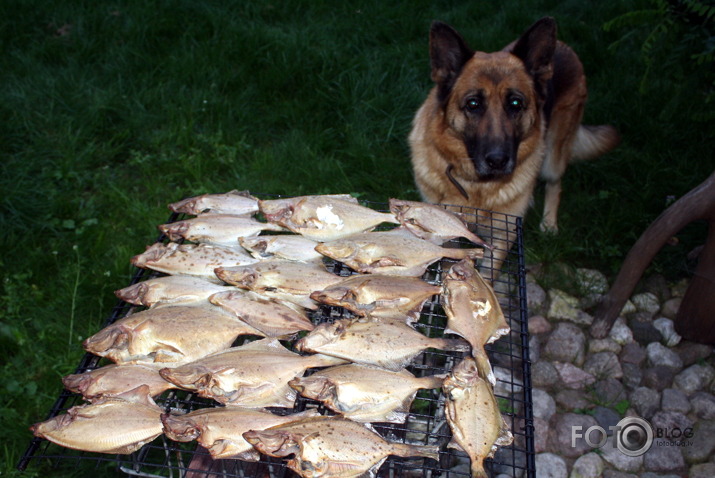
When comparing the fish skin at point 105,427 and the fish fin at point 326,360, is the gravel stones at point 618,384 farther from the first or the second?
the fish skin at point 105,427

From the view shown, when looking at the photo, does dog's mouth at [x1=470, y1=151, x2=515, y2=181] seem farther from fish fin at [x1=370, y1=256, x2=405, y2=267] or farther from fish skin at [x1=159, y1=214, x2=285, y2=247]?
fish skin at [x1=159, y1=214, x2=285, y2=247]

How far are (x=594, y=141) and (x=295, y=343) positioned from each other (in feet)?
11.5

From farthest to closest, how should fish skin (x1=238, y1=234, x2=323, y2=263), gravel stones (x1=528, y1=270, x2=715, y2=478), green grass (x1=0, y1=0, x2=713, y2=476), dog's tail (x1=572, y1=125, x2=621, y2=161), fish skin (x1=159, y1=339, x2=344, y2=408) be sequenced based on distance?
dog's tail (x1=572, y1=125, x2=621, y2=161)
green grass (x1=0, y1=0, x2=713, y2=476)
gravel stones (x1=528, y1=270, x2=715, y2=478)
fish skin (x1=238, y1=234, x2=323, y2=263)
fish skin (x1=159, y1=339, x2=344, y2=408)

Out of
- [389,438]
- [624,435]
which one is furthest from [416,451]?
[624,435]

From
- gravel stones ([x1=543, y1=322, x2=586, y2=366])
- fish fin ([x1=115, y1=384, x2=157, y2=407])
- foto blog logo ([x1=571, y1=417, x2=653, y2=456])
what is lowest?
foto blog logo ([x1=571, y1=417, x2=653, y2=456])

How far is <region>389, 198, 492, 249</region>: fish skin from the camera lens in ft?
9.32

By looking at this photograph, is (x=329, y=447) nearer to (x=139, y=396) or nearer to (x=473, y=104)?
(x=139, y=396)

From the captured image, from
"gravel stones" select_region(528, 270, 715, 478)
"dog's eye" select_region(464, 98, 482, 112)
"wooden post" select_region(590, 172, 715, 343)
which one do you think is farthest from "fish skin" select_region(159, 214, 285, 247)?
"wooden post" select_region(590, 172, 715, 343)

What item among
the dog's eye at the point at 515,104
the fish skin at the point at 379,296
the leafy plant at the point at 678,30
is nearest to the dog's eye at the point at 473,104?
the dog's eye at the point at 515,104

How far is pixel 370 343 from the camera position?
91.9 inches

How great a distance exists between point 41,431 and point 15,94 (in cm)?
432

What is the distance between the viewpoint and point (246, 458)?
206 centimetres

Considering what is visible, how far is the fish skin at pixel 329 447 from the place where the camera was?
1.97m

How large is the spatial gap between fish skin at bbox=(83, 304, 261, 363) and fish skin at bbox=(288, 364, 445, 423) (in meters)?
0.41
